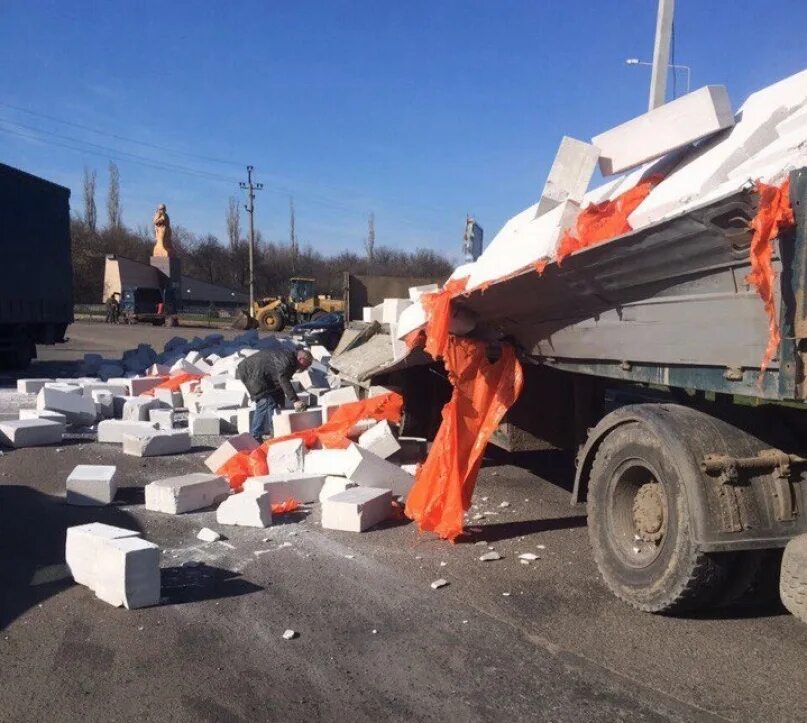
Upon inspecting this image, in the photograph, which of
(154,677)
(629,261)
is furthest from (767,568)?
(154,677)

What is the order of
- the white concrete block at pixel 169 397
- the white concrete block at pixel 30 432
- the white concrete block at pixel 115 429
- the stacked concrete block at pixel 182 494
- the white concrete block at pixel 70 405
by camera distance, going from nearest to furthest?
the stacked concrete block at pixel 182 494 → the white concrete block at pixel 30 432 → the white concrete block at pixel 115 429 → the white concrete block at pixel 70 405 → the white concrete block at pixel 169 397

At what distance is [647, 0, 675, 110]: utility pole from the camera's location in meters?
5.18

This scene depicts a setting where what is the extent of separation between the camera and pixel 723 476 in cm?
357

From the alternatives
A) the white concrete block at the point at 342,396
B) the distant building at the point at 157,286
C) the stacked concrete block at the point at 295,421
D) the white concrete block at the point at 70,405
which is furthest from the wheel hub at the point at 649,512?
the distant building at the point at 157,286

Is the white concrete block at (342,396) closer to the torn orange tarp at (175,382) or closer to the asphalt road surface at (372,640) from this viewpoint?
the asphalt road surface at (372,640)

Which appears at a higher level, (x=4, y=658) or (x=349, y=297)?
(x=349, y=297)

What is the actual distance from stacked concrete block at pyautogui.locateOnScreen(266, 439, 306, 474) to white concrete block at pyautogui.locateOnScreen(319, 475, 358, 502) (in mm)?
616

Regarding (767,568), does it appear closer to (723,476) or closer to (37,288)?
(723,476)

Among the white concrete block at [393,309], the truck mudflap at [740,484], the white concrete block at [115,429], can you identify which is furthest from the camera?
the white concrete block at [115,429]

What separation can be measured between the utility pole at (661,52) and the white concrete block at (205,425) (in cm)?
649

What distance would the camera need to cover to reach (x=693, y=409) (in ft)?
13.5

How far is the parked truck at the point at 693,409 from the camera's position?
329cm

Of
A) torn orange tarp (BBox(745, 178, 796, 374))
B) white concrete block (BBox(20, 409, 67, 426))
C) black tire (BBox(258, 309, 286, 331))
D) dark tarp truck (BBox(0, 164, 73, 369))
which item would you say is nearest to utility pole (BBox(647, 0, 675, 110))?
torn orange tarp (BBox(745, 178, 796, 374))

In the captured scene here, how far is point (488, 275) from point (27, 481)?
500 cm
